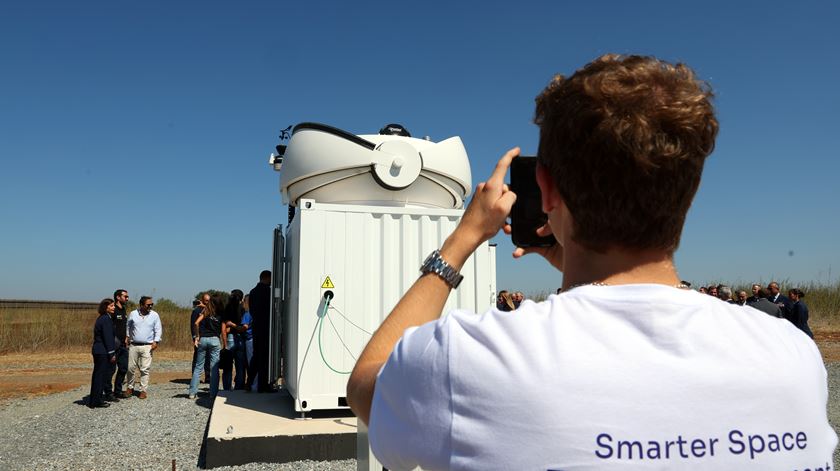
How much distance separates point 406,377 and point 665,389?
15.5 inches

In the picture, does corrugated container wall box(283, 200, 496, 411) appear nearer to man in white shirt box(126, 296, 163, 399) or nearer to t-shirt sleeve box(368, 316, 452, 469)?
man in white shirt box(126, 296, 163, 399)

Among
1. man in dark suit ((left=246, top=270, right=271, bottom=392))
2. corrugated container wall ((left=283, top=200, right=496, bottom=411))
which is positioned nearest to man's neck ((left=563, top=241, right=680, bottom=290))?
corrugated container wall ((left=283, top=200, right=496, bottom=411))

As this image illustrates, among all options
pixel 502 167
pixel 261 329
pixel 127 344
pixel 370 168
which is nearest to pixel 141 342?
pixel 127 344

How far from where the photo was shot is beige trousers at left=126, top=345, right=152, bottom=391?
1038 cm

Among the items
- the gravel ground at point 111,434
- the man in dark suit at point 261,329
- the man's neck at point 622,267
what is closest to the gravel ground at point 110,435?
the gravel ground at point 111,434

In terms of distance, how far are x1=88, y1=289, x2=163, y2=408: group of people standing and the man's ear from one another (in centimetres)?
1007

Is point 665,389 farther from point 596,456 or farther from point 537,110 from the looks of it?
point 537,110

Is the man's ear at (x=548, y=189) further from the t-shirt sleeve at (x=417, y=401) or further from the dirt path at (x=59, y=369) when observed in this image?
the dirt path at (x=59, y=369)

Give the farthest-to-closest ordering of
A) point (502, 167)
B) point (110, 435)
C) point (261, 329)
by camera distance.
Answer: point (261, 329) < point (110, 435) < point (502, 167)

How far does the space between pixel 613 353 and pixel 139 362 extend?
11.1 metres

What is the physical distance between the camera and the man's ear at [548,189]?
44.1 inches

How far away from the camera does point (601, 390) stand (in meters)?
0.88

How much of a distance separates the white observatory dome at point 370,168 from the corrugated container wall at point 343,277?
1.09 ft

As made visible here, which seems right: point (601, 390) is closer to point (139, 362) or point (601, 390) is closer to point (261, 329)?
point (261, 329)
